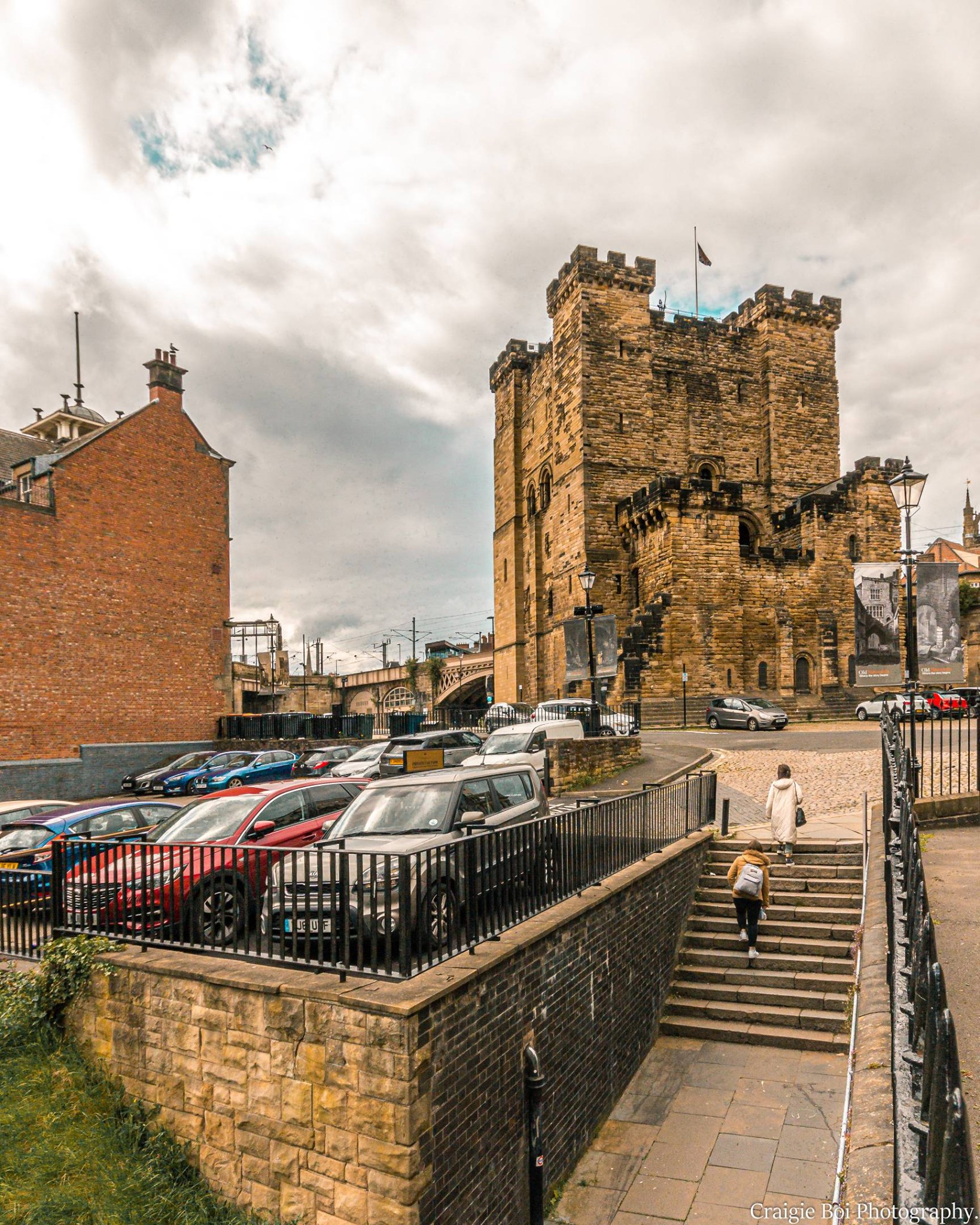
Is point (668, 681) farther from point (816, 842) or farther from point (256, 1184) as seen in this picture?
point (256, 1184)

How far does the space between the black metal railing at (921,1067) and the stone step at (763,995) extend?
175 centimetres

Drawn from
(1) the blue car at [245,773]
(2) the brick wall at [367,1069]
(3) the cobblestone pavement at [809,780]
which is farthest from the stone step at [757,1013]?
(1) the blue car at [245,773]

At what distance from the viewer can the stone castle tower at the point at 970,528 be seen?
8731cm

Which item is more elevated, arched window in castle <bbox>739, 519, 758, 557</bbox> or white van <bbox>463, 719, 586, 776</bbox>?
arched window in castle <bbox>739, 519, 758, 557</bbox>

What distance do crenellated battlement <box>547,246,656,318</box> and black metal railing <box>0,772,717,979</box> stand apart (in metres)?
38.3

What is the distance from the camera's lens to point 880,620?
34.7 metres

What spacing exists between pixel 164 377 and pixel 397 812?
26.9 metres

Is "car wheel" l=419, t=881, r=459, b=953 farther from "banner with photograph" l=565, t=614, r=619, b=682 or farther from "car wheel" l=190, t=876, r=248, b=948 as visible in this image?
"banner with photograph" l=565, t=614, r=619, b=682

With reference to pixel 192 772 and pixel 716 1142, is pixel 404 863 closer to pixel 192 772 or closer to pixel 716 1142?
pixel 716 1142

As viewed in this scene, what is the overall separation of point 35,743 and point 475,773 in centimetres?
2122

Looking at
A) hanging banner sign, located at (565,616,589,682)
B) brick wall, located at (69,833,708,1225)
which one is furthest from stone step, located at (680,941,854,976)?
hanging banner sign, located at (565,616,589,682)

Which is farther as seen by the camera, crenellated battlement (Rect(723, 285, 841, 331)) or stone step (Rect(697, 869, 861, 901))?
crenellated battlement (Rect(723, 285, 841, 331))

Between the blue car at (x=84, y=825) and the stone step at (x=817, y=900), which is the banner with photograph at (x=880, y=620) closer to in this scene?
the stone step at (x=817, y=900)

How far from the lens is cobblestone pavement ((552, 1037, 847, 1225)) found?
6.96m
